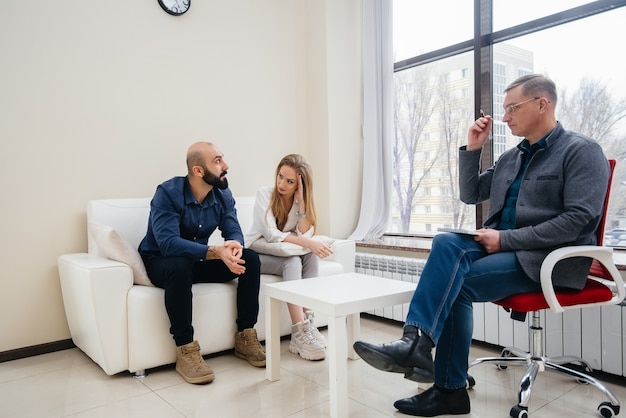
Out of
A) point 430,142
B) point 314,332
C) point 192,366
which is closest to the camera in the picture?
point 192,366

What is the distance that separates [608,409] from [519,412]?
1.12ft

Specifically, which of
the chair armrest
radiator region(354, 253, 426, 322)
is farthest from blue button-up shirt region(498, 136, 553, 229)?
radiator region(354, 253, 426, 322)

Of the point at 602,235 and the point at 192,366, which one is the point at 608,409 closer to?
the point at 602,235

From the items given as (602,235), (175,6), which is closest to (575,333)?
(602,235)

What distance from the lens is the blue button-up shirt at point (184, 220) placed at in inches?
94.1

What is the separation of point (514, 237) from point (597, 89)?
1478 millimetres

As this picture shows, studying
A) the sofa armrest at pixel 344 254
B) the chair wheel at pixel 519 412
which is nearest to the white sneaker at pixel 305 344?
the sofa armrest at pixel 344 254

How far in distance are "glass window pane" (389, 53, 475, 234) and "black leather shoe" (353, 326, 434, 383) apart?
186 centimetres

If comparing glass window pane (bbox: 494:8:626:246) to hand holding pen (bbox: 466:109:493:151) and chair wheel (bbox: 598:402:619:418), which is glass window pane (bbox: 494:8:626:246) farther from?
chair wheel (bbox: 598:402:619:418)

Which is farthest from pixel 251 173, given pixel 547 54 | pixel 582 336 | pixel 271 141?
pixel 582 336

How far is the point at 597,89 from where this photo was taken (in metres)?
2.77

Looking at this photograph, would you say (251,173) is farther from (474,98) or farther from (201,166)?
(474,98)

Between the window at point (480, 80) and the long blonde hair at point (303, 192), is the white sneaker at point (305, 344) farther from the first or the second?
the window at point (480, 80)

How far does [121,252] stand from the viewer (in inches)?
94.6
